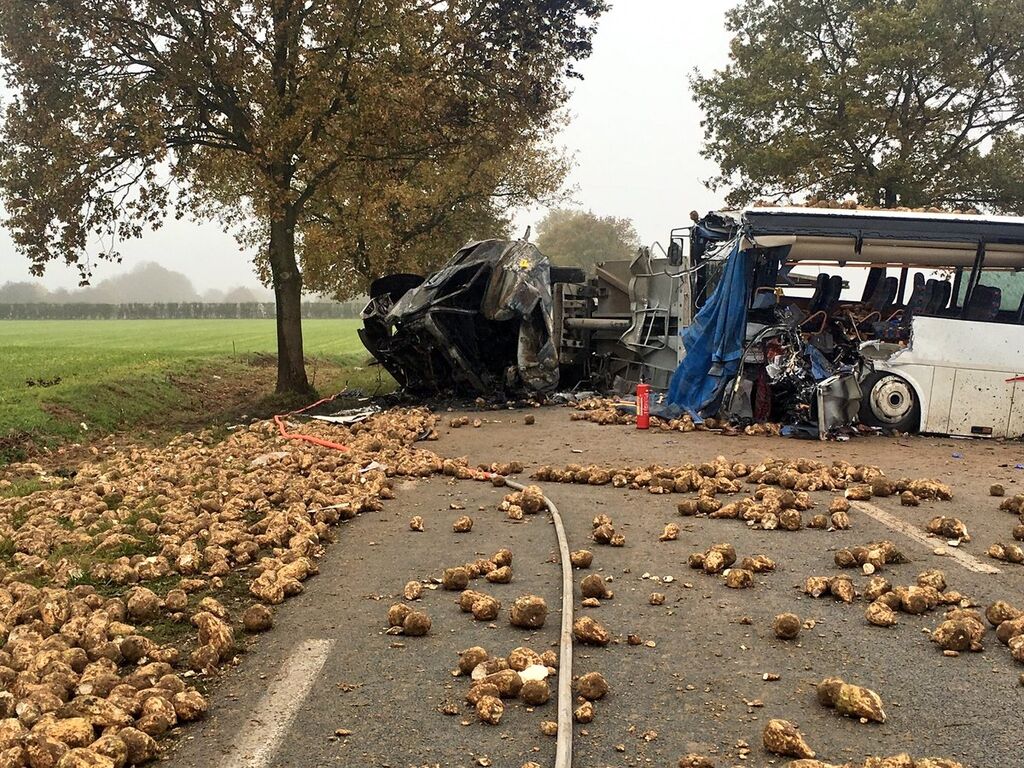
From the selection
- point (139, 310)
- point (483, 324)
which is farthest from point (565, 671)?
point (139, 310)

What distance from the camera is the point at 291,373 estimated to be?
1755 cm

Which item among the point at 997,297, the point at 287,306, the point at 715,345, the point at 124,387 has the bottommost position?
the point at 124,387

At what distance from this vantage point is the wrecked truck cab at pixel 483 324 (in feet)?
47.0

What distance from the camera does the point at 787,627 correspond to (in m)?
4.27

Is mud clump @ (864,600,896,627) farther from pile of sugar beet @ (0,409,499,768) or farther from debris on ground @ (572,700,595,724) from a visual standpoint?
pile of sugar beet @ (0,409,499,768)

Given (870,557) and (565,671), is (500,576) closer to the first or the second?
(565,671)

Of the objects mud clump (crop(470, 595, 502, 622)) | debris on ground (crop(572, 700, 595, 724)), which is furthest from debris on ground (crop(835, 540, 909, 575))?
debris on ground (crop(572, 700, 595, 724))

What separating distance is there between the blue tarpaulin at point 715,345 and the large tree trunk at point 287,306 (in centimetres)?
866

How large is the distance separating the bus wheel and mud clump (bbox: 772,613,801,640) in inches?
285

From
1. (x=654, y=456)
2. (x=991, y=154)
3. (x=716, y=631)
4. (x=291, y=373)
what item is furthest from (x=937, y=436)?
(x=991, y=154)

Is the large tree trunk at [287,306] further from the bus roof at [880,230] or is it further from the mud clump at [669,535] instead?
the mud clump at [669,535]

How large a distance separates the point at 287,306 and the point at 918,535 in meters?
13.9

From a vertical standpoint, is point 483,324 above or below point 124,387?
above

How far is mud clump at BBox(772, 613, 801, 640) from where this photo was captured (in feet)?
14.0
